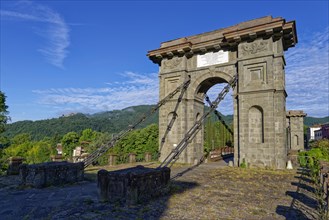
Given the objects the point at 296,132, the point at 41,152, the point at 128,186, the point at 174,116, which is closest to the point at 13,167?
the point at 128,186

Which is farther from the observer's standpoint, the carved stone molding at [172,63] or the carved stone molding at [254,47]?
the carved stone molding at [172,63]

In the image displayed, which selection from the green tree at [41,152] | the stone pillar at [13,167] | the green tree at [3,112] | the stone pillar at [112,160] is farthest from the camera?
the green tree at [41,152]

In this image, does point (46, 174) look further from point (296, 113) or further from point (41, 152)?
point (41, 152)

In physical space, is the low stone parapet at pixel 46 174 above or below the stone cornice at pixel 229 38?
below

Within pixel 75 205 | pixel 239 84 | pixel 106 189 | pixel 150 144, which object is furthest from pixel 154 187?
pixel 150 144

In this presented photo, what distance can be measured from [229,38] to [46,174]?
12000 mm

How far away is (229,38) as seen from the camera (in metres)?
13.9

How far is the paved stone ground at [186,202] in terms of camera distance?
5277mm

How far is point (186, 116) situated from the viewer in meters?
16.1

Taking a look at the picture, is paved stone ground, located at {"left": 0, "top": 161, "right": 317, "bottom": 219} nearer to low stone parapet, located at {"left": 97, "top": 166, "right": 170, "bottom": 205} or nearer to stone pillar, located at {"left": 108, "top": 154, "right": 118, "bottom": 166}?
low stone parapet, located at {"left": 97, "top": 166, "right": 170, "bottom": 205}

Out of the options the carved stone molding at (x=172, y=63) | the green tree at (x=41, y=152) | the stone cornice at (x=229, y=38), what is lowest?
the green tree at (x=41, y=152)

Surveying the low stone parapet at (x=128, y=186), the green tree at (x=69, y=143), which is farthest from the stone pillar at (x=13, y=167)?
the green tree at (x=69, y=143)

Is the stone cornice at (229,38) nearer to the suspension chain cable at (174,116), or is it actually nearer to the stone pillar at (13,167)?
the suspension chain cable at (174,116)

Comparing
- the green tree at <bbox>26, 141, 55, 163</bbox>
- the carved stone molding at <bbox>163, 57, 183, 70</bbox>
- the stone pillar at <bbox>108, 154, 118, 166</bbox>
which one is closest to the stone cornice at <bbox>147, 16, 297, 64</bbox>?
the carved stone molding at <bbox>163, 57, 183, 70</bbox>
